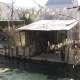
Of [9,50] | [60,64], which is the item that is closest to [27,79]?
[60,64]

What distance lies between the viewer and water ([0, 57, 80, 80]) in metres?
9.57

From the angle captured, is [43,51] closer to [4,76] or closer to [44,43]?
[44,43]

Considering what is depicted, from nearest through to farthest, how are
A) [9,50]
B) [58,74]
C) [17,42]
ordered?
1. [58,74]
2. [9,50]
3. [17,42]

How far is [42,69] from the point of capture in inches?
433

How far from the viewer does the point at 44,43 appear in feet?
48.8

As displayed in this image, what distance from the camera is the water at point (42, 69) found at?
9.57 meters

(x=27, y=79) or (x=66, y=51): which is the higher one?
(x=66, y=51)

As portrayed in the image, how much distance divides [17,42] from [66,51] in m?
4.78

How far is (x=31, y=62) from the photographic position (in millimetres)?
12477

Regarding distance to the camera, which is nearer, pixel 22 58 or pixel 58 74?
pixel 58 74

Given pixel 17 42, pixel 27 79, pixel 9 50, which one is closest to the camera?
pixel 27 79

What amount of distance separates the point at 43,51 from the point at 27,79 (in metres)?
5.79

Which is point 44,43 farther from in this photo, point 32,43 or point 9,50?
point 9,50

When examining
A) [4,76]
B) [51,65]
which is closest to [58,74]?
[51,65]
